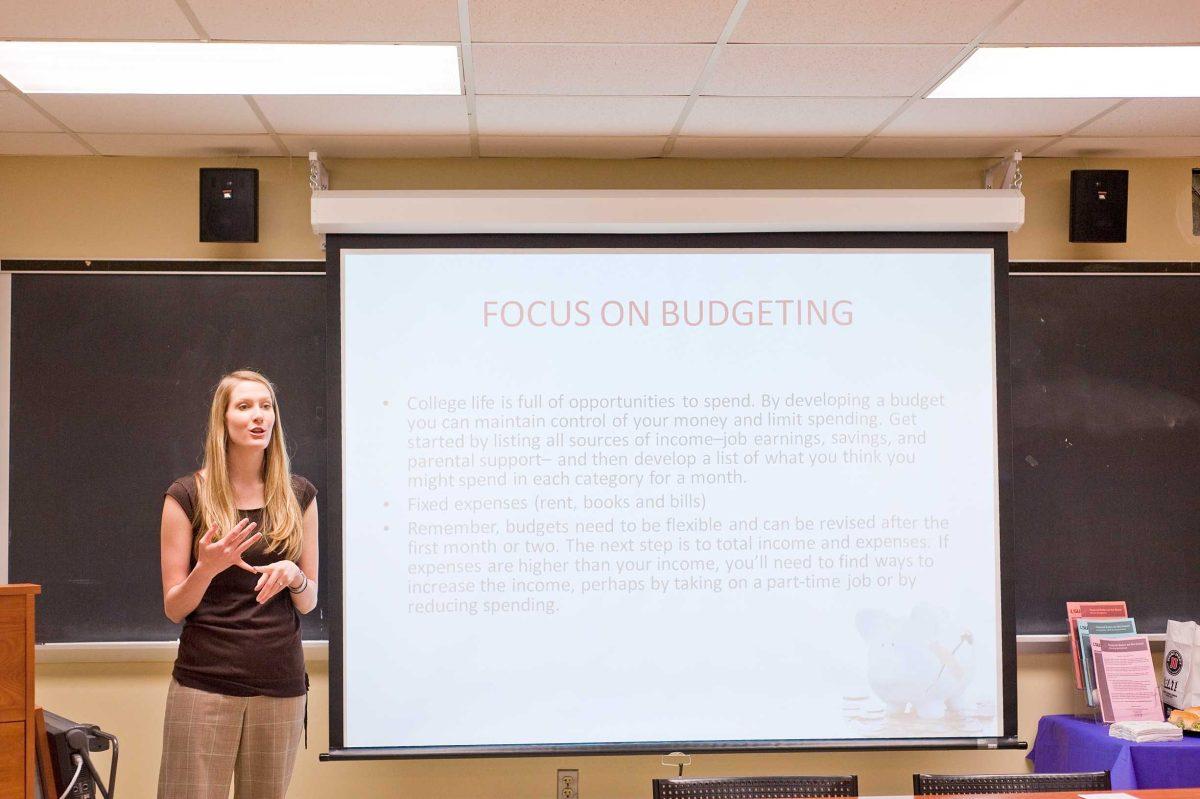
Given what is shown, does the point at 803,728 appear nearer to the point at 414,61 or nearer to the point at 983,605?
the point at 983,605

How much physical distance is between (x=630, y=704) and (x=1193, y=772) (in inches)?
72.5

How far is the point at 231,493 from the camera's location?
2783mm

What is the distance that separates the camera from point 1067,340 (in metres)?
3.76

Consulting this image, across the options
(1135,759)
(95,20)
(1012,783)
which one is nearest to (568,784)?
(1012,783)

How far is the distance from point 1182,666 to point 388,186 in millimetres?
3409

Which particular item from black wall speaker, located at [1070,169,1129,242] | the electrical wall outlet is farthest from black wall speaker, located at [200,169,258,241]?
black wall speaker, located at [1070,169,1129,242]

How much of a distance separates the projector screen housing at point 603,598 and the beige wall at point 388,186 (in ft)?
0.72

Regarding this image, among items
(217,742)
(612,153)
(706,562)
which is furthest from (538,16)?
(217,742)

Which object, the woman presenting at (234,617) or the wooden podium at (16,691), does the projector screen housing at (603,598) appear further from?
the wooden podium at (16,691)

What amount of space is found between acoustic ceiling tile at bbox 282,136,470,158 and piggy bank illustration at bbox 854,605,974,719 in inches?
89.1

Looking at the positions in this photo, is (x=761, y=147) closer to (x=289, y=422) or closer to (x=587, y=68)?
(x=587, y=68)

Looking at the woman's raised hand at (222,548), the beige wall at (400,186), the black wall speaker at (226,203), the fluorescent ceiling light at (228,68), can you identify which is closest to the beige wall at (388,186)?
the beige wall at (400,186)

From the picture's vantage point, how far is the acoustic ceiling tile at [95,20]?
7.88 feet

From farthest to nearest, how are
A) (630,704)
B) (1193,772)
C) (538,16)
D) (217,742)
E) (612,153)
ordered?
1. (612,153)
2. (630,704)
3. (1193,772)
4. (217,742)
5. (538,16)
